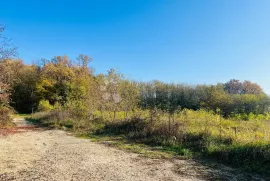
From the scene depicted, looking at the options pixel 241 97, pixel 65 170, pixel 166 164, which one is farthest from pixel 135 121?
pixel 241 97

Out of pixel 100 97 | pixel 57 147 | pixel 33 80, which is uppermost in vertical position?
pixel 33 80

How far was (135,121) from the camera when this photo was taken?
11602 millimetres

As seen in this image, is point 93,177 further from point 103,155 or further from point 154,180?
point 103,155

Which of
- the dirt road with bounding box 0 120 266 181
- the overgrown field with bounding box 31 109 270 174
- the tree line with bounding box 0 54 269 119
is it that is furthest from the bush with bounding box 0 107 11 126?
the overgrown field with bounding box 31 109 270 174

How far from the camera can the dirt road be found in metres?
5.27

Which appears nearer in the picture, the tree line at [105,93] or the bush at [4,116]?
the bush at [4,116]

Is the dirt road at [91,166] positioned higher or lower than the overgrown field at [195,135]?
lower

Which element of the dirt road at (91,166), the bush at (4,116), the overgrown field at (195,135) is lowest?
the dirt road at (91,166)

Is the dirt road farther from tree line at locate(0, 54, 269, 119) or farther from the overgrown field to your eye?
tree line at locate(0, 54, 269, 119)

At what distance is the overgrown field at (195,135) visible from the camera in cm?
639

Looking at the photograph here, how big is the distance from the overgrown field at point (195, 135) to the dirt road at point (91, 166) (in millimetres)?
1062

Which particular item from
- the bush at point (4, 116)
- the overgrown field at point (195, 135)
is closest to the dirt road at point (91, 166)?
the overgrown field at point (195, 135)

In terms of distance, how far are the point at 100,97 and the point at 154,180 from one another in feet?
37.7

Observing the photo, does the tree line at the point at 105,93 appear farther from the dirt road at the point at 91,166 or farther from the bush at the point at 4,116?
the dirt road at the point at 91,166
